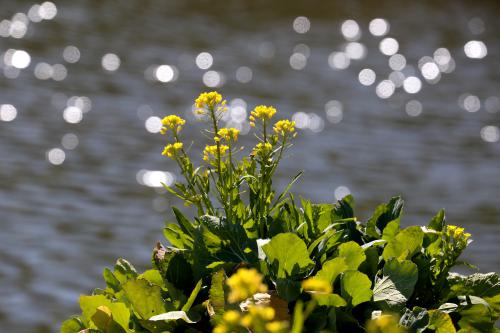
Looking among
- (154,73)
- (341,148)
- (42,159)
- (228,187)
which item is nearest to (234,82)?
(154,73)

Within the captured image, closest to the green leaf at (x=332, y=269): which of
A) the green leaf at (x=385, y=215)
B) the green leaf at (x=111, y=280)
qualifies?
the green leaf at (x=385, y=215)

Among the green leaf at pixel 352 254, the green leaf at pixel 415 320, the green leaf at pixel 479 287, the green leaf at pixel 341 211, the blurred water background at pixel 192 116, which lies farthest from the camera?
the blurred water background at pixel 192 116

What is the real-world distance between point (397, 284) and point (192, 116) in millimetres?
7186

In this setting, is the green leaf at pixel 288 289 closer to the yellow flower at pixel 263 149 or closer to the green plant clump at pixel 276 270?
the green plant clump at pixel 276 270

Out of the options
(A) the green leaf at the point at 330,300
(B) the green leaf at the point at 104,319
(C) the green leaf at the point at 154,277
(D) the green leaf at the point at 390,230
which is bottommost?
(B) the green leaf at the point at 104,319

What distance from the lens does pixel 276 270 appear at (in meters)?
1.83

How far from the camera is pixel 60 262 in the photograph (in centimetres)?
574

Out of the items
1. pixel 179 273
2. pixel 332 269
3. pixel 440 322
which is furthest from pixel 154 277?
pixel 440 322

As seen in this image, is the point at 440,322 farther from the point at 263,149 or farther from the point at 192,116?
the point at 192,116

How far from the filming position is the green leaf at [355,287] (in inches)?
69.8

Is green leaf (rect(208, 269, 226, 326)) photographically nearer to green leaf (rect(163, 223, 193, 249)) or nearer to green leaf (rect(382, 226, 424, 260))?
green leaf (rect(163, 223, 193, 249))

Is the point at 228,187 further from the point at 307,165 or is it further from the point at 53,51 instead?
the point at 53,51

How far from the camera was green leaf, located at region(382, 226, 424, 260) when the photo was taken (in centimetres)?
194

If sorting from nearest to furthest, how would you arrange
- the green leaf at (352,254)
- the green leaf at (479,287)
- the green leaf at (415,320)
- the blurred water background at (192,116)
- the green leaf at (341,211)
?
1. the green leaf at (415,320)
2. the green leaf at (352,254)
3. the green leaf at (479,287)
4. the green leaf at (341,211)
5. the blurred water background at (192,116)
